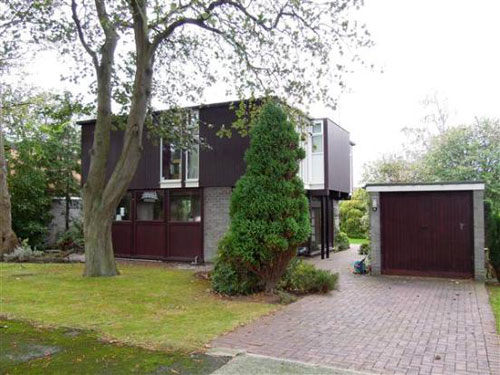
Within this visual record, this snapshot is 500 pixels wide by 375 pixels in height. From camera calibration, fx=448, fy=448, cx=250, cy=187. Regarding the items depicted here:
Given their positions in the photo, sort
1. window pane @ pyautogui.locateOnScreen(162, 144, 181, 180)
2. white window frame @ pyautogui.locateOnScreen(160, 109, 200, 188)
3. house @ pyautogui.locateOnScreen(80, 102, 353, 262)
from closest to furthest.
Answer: house @ pyautogui.locateOnScreen(80, 102, 353, 262)
white window frame @ pyautogui.locateOnScreen(160, 109, 200, 188)
window pane @ pyautogui.locateOnScreen(162, 144, 181, 180)

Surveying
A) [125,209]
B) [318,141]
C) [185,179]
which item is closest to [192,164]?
[185,179]

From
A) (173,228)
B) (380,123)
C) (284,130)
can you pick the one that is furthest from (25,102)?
(380,123)

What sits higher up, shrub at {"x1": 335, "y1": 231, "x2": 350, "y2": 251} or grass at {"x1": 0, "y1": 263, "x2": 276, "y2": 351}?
shrub at {"x1": 335, "y1": 231, "x2": 350, "y2": 251}

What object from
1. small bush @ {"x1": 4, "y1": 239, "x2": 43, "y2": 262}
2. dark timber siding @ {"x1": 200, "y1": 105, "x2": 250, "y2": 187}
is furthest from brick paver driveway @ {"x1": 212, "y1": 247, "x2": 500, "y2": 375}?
small bush @ {"x1": 4, "y1": 239, "x2": 43, "y2": 262}

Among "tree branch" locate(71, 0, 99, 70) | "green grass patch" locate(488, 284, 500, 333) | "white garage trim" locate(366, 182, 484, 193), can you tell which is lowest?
"green grass patch" locate(488, 284, 500, 333)

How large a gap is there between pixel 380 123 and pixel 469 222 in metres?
30.7

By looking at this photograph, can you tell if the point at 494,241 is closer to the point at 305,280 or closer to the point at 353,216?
the point at 305,280

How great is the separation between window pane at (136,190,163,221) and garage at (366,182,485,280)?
760cm

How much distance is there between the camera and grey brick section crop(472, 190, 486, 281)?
10938 millimetres

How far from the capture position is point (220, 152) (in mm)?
14711

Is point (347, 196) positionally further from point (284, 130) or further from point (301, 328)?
point (301, 328)

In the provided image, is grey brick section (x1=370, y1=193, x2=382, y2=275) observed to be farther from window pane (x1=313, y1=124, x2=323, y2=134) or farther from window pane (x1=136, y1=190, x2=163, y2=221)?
window pane (x1=136, y1=190, x2=163, y2=221)

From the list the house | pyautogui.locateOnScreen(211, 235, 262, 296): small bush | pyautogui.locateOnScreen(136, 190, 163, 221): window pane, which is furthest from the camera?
pyautogui.locateOnScreen(136, 190, 163, 221): window pane

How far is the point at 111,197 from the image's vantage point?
38.3ft
